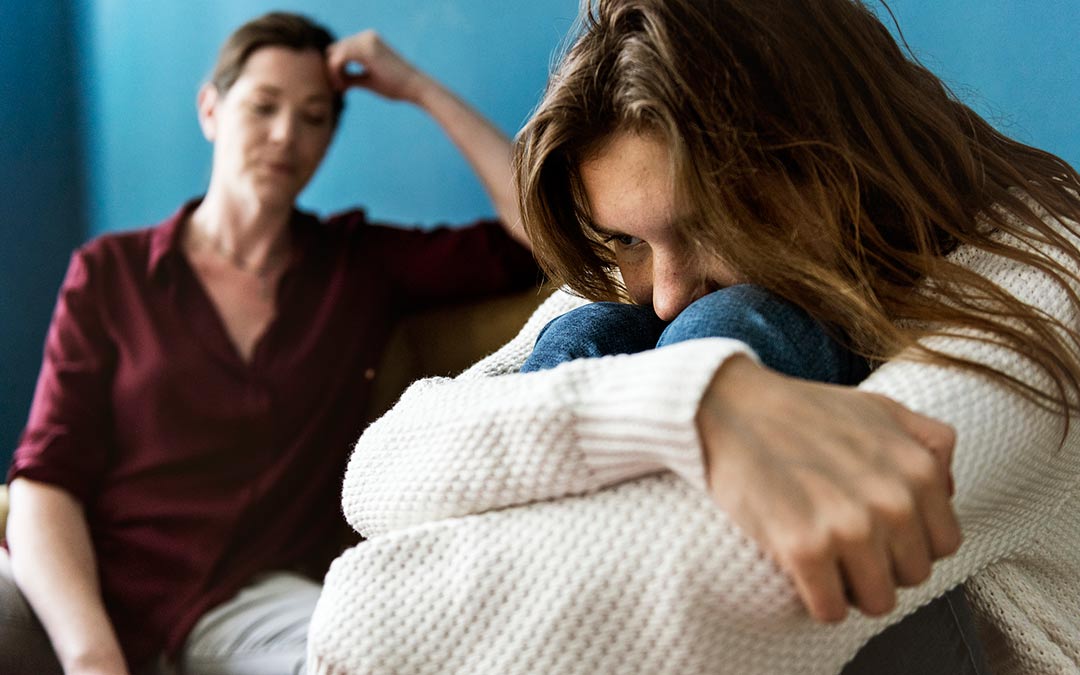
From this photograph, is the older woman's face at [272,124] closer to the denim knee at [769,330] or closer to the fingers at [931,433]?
the denim knee at [769,330]

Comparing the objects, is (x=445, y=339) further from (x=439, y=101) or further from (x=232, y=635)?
(x=232, y=635)

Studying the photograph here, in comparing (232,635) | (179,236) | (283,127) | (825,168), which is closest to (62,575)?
(232,635)

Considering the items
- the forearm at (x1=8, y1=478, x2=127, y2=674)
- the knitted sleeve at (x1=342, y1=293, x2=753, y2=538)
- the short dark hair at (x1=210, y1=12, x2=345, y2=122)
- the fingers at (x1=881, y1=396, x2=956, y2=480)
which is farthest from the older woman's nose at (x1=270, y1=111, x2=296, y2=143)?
the fingers at (x1=881, y1=396, x2=956, y2=480)

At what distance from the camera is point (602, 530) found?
1.68 feet

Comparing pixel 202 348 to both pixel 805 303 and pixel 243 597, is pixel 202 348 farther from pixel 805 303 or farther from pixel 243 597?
pixel 805 303

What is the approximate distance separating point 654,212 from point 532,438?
0.70 ft

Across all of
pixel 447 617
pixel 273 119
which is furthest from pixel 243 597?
pixel 447 617

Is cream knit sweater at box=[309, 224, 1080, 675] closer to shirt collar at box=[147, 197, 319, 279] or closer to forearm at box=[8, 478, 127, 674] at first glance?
forearm at box=[8, 478, 127, 674]

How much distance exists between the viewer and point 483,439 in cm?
56

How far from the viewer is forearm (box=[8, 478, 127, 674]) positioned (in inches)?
47.4

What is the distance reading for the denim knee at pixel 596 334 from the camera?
0.70 meters

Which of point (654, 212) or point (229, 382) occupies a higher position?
point (654, 212)

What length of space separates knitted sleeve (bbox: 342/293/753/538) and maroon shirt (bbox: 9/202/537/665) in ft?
2.69

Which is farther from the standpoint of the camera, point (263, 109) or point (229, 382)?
point (263, 109)
